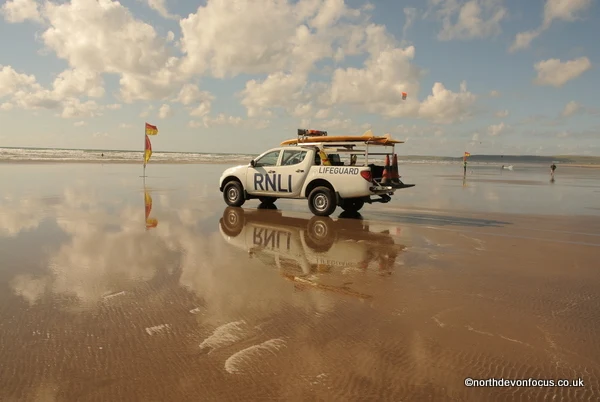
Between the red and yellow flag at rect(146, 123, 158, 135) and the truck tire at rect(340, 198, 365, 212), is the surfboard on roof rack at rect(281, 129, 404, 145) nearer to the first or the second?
the truck tire at rect(340, 198, 365, 212)

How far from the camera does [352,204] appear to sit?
12.0 metres

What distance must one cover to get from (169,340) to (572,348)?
3437 millimetres

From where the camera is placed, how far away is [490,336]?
3.85 m

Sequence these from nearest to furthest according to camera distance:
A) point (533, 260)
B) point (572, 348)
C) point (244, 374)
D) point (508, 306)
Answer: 1. point (244, 374)
2. point (572, 348)
3. point (508, 306)
4. point (533, 260)

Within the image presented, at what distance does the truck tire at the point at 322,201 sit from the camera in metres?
11.0

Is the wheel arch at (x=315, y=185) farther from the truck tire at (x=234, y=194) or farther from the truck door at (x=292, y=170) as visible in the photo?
the truck tire at (x=234, y=194)

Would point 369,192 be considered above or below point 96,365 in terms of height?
above

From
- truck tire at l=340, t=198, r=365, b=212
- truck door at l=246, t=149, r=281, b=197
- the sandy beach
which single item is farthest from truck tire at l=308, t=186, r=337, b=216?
the sandy beach

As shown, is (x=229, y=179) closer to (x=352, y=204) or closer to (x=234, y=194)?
(x=234, y=194)

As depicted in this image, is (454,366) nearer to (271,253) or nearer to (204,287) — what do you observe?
(204,287)

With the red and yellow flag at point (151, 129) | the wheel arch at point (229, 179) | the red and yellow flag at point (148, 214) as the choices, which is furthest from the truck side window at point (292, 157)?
the red and yellow flag at point (151, 129)

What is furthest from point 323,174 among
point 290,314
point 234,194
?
point 290,314

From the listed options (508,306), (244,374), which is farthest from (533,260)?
(244,374)

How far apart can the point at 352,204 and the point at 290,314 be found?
791cm
